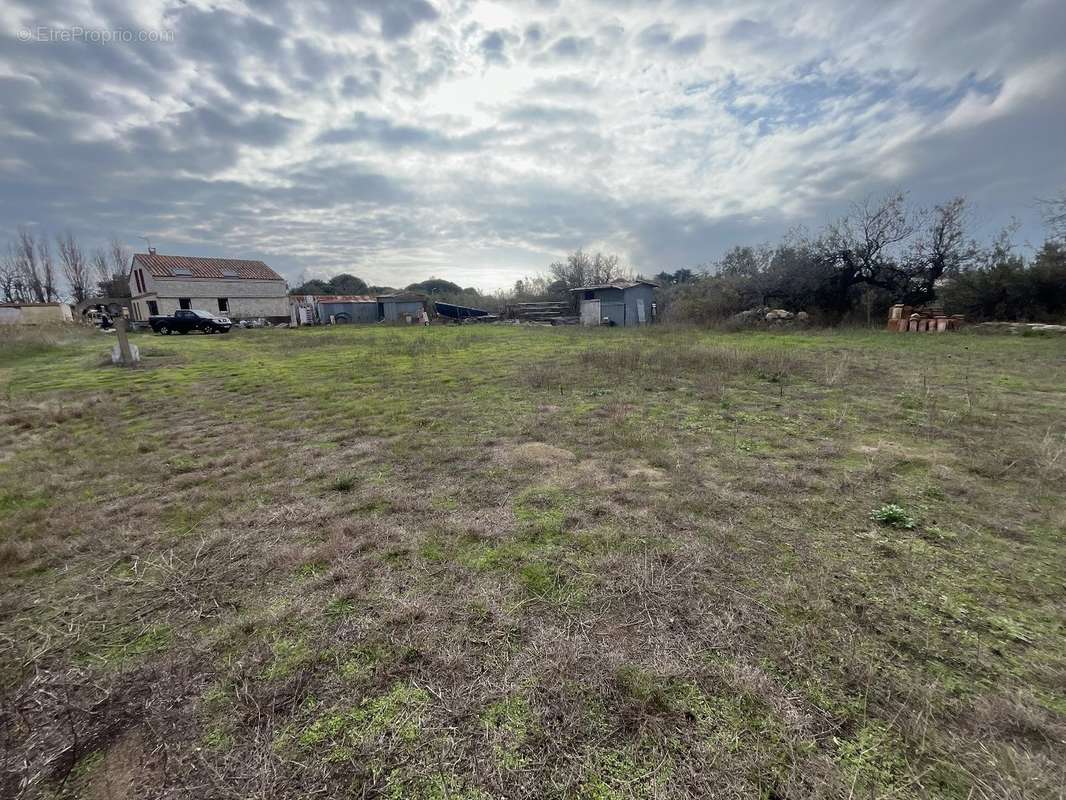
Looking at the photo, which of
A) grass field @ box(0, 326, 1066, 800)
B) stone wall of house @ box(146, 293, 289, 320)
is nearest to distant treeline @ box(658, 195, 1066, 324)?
grass field @ box(0, 326, 1066, 800)

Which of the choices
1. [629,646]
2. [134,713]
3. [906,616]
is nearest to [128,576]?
[134,713]

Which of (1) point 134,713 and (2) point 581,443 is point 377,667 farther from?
(2) point 581,443

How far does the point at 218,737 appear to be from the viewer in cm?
152

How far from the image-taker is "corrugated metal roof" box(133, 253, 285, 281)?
30.6 meters

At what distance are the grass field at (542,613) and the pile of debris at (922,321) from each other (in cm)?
1337

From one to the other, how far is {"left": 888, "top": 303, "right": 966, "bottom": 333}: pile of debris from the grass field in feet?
43.9

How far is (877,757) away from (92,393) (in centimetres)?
1133

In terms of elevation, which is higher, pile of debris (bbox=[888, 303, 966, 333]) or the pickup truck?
the pickup truck

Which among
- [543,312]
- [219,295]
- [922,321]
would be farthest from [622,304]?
[219,295]

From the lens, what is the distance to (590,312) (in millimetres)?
26438

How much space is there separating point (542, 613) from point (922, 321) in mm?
19736

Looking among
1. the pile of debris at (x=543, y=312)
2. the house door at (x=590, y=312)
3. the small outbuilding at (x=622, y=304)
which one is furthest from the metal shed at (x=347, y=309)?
the small outbuilding at (x=622, y=304)

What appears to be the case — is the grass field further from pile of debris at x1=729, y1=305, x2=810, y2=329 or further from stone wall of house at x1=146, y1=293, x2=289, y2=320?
stone wall of house at x1=146, y1=293, x2=289, y2=320

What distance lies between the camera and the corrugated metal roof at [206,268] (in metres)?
30.6
